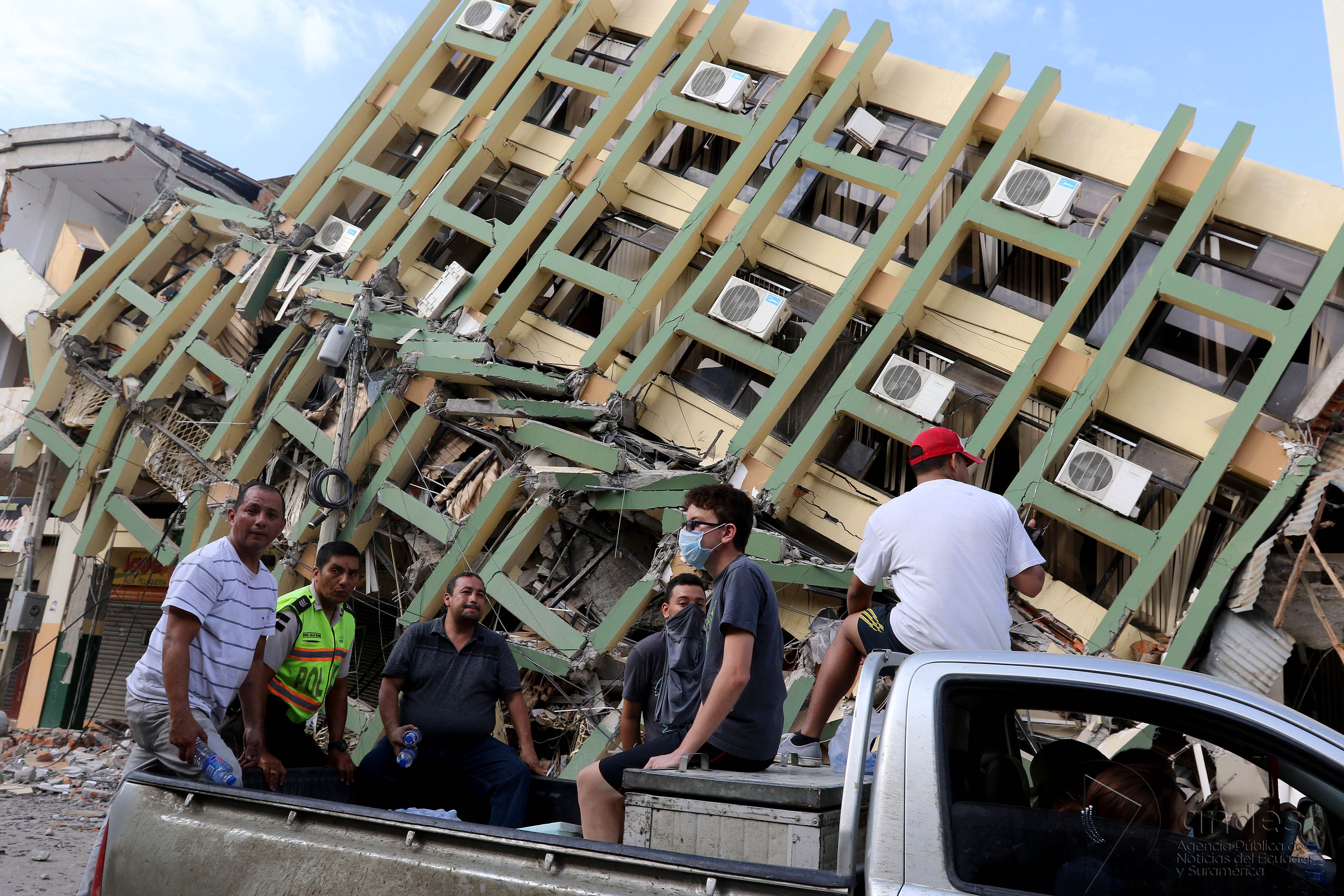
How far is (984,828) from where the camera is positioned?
2.15 meters

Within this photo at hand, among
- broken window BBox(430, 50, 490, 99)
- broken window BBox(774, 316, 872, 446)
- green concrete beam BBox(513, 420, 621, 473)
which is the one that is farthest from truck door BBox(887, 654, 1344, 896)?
broken window BBox(430, 50, 490, 99)

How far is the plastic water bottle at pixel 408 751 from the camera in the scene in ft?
14.7

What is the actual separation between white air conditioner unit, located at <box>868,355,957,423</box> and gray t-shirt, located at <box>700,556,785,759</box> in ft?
17.5

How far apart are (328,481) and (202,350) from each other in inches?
134

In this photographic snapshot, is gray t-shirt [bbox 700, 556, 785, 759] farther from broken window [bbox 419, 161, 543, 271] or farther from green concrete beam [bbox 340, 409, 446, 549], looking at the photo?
broken window [bbox 419, 161, 543, 271]

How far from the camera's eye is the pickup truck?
80.4 inches

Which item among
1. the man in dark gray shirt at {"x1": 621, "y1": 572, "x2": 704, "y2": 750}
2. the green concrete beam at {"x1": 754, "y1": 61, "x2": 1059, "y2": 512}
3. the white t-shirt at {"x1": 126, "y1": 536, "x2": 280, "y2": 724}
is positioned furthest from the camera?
the green concrete beam at {"x1": 754, "y1": 61, "x2": 1059, "y2": 512}

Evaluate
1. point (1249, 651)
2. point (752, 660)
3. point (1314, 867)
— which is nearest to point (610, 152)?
point (1249, 651)

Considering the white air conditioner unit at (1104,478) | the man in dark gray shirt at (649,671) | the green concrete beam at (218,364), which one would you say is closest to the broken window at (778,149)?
the white air conditioner unit at (1104,478)

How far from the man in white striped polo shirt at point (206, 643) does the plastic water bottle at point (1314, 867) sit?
349 cm

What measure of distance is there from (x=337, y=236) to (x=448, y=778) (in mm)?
A: 9163

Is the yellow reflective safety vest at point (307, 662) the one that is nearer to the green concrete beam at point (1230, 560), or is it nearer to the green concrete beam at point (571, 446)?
the green concrete beam at point (571, 446)

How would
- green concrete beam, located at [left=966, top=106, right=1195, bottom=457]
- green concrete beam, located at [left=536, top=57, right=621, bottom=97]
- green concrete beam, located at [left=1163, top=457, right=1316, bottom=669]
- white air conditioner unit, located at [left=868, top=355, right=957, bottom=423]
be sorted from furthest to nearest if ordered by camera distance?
green concrete beam, located at [left=536, top=57, right=621, bottom=97]
white air conditioner unit, located at [left=868, top=355, right=957, bottom=423]
green concrete beam, located at [left=966, top=106, right=1195, bottom=457]
green concrete beam, located at [left=1163, top=457, right=1316, bottom=669]

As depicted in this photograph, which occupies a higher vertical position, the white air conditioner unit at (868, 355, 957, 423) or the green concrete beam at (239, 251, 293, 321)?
the white air conditioner unit at (868, 355, 957, 423)
